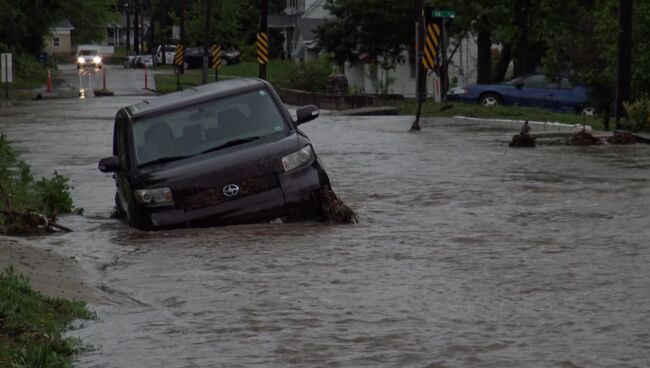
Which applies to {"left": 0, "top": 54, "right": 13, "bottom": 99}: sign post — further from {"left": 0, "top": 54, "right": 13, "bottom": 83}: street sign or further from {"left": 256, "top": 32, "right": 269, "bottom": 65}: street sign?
{"left": 256, "top": 32, "right": 269, "bottom": 65}: street sign

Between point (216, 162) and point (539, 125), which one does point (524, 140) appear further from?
point (216, 162)

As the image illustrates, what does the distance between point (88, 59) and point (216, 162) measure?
9459 centimetres

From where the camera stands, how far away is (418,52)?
4400cm

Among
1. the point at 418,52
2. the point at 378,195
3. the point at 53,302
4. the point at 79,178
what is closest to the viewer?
the point at 53,302

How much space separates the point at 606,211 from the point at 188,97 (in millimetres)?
4391

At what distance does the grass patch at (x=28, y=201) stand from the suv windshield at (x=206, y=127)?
4.06 feet

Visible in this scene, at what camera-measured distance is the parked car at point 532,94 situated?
44250 millimetres

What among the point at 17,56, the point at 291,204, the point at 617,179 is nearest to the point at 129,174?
the point at 291,204

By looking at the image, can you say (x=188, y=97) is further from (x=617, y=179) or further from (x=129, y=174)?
(x=617, y=179)

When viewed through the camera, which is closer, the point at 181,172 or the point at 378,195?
the point at 181,172

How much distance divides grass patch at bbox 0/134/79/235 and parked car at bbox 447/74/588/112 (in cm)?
2587

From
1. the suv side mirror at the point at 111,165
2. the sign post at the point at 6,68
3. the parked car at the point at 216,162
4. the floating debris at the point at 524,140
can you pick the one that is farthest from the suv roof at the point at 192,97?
the sign post at the point at 6,68

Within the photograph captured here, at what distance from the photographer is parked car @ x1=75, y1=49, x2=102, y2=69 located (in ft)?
295

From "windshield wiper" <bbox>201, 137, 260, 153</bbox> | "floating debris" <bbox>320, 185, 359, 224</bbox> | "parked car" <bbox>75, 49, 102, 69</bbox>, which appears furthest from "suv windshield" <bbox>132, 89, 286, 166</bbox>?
"parked car" <bbox>75, 49, 102, 69</bbox>
